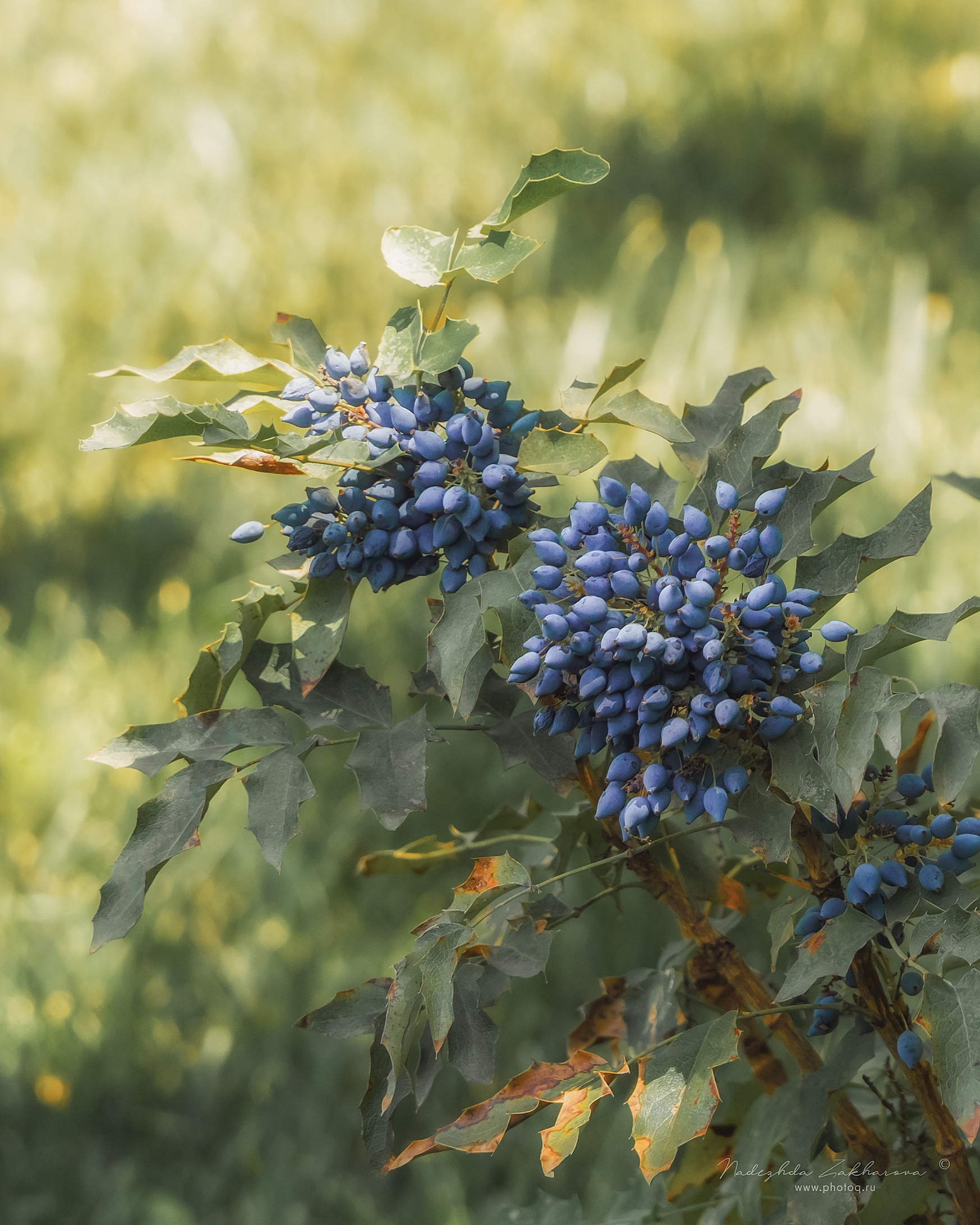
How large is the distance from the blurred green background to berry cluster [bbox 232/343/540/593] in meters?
0.84

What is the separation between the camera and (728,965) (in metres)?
0.80

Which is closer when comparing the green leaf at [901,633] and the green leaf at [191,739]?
the green leaf at [901,633]

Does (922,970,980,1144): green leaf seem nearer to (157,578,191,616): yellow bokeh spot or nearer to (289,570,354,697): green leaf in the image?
(289,570,354,697): green leaf

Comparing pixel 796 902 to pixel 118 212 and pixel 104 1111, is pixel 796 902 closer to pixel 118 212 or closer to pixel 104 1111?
pixel 104 1111

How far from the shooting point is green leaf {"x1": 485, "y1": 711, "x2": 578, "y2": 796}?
0.75 metres

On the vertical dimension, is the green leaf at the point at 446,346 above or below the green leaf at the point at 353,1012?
above

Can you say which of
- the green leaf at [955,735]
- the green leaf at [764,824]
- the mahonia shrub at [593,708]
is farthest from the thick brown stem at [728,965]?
the green leaf at [955,735]

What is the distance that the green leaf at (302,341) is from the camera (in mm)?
770

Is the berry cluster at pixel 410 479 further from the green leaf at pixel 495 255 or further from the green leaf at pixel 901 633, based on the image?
the green leaf at pixel 901 633

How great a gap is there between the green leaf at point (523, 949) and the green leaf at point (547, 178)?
1.37 ft

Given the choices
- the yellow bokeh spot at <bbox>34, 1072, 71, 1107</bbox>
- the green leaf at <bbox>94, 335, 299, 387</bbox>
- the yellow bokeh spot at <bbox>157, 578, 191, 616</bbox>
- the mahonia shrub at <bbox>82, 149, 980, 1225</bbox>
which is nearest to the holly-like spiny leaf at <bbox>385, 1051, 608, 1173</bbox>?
the mahonia shrub at <bbox>82, 149, 980, 1225</bbox>

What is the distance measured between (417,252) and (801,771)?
0.37 meters

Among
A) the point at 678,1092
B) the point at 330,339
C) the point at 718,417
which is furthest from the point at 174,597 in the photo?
the point at 678,1092

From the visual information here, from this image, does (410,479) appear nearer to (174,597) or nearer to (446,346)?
(446,346)
